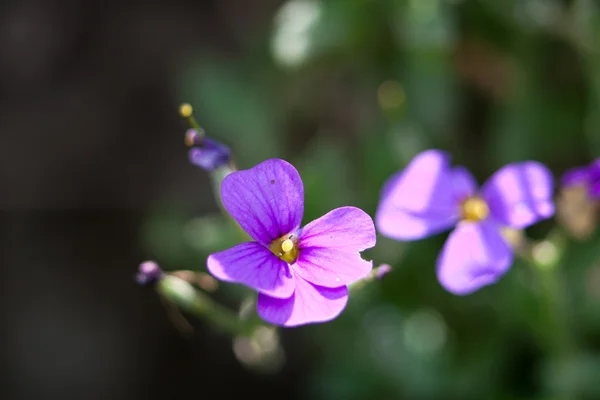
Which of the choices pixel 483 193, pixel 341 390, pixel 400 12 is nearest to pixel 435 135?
pixel 400 12

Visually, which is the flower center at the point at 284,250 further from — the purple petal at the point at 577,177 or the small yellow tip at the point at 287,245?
the purple petal at the point at 577,177

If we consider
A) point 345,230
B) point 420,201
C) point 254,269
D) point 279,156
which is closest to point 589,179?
point 420,201

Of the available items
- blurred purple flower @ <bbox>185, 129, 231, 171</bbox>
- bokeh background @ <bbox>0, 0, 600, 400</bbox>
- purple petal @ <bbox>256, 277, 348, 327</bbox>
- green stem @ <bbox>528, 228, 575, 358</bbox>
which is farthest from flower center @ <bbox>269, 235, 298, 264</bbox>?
green stem @ <bbox>528, 228, 575, 358</bbox>

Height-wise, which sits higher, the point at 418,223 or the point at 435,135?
the point at 435,135

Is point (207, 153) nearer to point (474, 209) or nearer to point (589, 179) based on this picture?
point (474, 209)

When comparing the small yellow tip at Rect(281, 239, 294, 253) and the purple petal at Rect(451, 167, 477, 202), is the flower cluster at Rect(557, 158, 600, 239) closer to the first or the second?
Answer: the purple petal at Rect(451, 167, 477, 202)

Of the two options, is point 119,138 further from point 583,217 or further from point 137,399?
point 583,217

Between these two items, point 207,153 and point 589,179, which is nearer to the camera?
point 207,153

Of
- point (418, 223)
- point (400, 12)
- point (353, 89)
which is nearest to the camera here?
point (418, 223)
